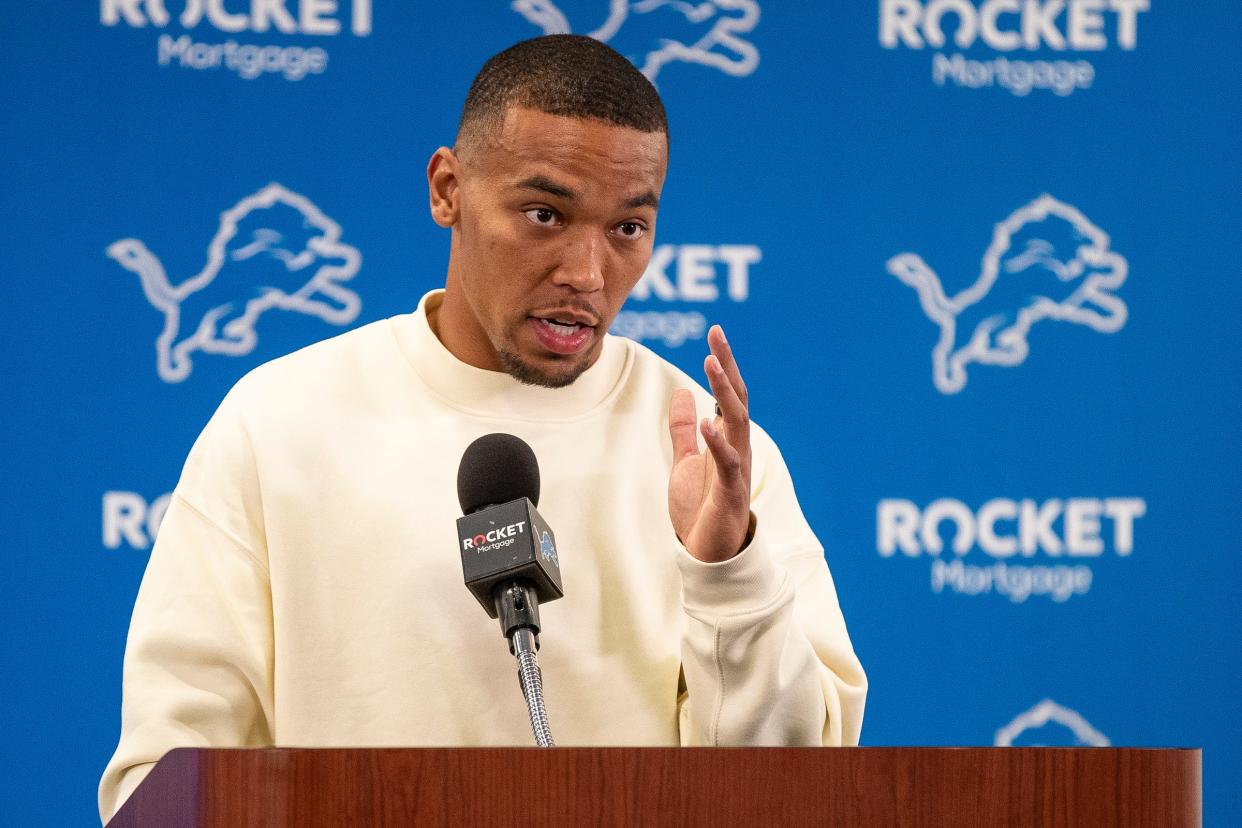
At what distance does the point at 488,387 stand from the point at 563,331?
13cm

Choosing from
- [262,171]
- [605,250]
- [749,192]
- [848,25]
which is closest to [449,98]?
[262,171]

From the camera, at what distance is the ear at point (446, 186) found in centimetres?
175

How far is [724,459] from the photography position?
4.40 ft

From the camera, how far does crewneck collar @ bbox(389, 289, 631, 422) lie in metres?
1.71

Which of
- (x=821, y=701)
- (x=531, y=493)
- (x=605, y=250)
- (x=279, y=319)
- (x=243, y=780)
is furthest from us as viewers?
(x=279, y=319)

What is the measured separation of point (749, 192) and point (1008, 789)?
1970 millimetres

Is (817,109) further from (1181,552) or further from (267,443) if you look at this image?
(267,443)

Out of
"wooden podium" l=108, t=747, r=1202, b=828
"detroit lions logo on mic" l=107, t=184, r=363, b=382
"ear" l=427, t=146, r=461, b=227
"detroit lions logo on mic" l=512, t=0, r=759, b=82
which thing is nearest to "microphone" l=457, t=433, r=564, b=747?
"wooden podium" l=108, t=747, r=1202, b=828

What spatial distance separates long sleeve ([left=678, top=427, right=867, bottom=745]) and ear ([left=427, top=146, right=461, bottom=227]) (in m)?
0.55

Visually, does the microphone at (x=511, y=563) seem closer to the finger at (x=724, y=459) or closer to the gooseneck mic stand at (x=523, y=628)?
the gooseneck mic stand at (x=523, y=628)

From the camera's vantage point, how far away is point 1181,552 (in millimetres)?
2793

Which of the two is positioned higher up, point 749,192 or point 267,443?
point 749,192

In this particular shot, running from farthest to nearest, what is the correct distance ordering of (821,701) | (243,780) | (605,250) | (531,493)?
(605,250), (821,701), (531,493), (243,780)

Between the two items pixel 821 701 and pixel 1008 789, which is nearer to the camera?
pixel 1008 789
